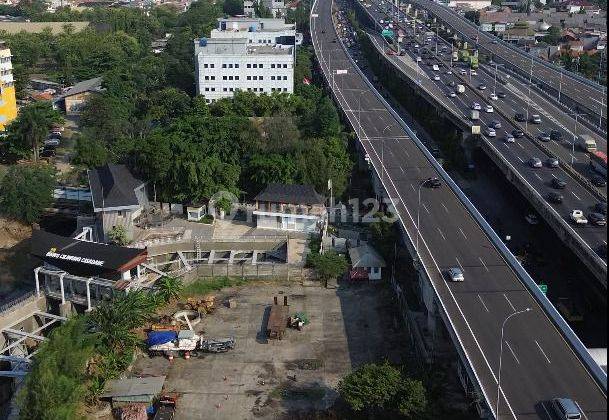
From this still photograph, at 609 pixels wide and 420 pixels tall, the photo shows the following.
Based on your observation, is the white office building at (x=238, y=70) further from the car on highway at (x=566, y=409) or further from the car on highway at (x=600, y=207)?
the car on highway at (x=566, y=409)

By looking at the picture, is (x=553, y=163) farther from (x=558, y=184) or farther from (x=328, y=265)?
(x=328, y=265)

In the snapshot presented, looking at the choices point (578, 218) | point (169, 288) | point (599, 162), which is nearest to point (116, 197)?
point (169, 288)

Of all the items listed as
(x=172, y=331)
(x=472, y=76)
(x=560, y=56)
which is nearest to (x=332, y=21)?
(x=560, y=56)

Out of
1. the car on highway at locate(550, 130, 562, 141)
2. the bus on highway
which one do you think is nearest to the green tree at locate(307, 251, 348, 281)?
the bus on highway

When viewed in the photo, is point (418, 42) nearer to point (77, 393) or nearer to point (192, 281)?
point (192, 281)

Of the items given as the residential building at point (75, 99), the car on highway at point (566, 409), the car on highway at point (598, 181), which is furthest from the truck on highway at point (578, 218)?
the residential building at point (75, 99)

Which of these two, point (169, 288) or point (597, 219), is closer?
point (169, 288)
